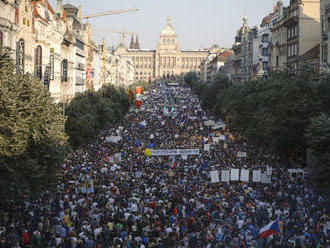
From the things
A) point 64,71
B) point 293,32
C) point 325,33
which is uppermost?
point 293,32

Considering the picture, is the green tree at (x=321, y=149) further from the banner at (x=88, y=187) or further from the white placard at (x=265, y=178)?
the banner at (x=88, y=187)

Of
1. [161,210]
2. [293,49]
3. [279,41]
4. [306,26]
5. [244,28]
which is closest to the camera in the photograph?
[161,210]

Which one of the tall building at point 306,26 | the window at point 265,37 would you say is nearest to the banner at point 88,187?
the tall building at point 306,26

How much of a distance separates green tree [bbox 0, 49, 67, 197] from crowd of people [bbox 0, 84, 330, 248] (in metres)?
1.59

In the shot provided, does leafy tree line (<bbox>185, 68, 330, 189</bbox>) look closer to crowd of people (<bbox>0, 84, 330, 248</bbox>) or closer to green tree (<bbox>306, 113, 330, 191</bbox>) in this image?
green tree (<bbox>306, 113, 330, 191</bbox>)

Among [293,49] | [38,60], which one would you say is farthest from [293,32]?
[38,60]

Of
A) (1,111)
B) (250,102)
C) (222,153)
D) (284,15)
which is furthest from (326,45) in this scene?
(1,111)

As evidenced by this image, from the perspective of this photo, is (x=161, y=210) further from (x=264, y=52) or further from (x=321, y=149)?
(x=264, y=52)

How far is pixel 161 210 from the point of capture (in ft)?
89.6

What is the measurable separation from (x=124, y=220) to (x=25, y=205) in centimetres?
602

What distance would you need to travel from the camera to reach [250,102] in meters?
57.1

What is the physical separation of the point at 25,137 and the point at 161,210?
662 centimetres

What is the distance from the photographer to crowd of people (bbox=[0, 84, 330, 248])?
2309 cm

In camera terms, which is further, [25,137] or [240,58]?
[240,58]
